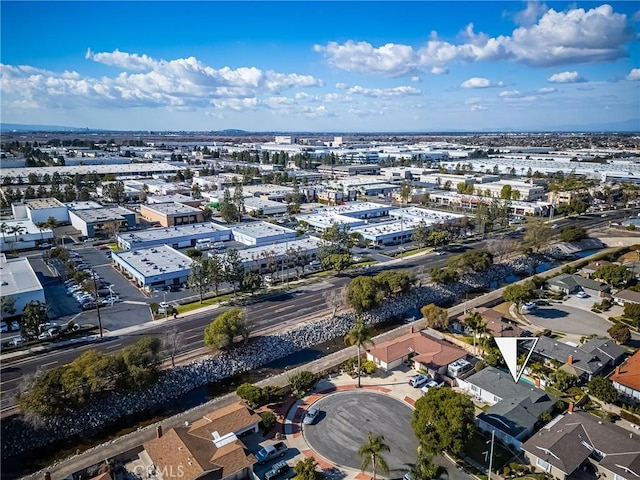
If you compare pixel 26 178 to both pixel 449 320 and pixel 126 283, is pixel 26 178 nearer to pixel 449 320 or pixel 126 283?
pixel 126 283

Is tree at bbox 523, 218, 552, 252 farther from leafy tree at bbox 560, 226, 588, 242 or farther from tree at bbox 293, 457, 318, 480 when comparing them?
tree at bbox 293, 457, 318, 480

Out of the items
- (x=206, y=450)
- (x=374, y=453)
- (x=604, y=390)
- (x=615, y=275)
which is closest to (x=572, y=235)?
(x=615, y=275)

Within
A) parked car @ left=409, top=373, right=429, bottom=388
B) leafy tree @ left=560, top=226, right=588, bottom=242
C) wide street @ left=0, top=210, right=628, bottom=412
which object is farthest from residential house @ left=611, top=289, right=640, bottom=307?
parked car @ left=409, top=373, right=429, bottom=388

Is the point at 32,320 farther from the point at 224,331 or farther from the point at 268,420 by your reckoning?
the point at 268,420

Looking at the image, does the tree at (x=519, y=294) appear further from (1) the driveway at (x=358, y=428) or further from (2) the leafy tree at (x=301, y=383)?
(2) the leafy tree at (x=301, y=383)

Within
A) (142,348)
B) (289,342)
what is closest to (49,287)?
(142,348)
